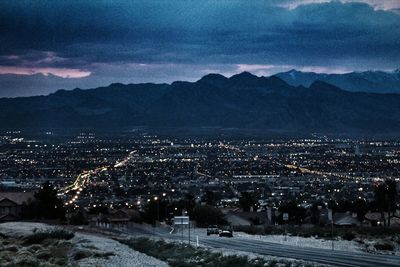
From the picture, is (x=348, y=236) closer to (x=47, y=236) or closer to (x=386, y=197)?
(x=386, y=197)

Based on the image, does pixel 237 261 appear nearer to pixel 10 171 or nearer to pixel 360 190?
pixel 360 190

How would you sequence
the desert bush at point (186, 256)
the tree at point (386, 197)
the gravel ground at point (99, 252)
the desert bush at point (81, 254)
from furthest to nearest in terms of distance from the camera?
the tree at point (386, 197), the desert bush at point (81, 254), the gravel ground at point (99, 252), the desert bush at point (186, 256)

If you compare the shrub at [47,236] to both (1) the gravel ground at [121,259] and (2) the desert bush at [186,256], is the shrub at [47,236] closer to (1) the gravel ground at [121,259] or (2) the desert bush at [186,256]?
(1) the gravel ground at [121,259]

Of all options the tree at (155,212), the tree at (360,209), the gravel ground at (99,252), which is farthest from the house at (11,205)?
the tree at (360,209)

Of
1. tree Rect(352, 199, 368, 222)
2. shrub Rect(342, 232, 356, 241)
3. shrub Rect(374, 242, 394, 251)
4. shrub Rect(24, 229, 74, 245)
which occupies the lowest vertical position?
tree Rect(352, 199, 368, 222)

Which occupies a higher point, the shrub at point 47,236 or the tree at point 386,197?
the tree at point 386,197

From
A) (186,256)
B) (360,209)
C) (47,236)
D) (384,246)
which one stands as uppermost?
(186,256)

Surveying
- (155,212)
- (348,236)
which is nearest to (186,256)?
(348,236)

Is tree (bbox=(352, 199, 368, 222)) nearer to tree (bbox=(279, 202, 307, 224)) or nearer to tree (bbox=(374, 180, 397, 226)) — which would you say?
tree (bbox=(374, 180, 397, 226))

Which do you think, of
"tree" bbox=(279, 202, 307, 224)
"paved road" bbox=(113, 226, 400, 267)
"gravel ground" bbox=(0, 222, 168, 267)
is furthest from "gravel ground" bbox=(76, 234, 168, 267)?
"tree" bbox=(279, 202, 307, 224)
